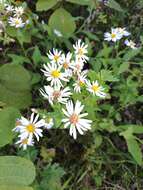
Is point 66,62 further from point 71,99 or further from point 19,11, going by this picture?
point 19,11

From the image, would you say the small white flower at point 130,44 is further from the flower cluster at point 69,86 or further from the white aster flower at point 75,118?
the white aster flower at point 75,118

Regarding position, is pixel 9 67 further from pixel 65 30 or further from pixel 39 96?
pixel 65 30

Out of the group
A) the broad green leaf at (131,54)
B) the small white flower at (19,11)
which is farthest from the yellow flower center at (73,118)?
the small white flower at (19,11)

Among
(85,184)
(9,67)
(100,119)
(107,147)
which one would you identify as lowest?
(85,184)

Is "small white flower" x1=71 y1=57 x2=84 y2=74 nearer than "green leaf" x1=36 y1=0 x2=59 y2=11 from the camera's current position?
Yes

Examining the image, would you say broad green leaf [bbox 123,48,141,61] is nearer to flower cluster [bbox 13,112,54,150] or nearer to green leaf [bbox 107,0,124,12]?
green leaf [bbox 107,0,124,12]

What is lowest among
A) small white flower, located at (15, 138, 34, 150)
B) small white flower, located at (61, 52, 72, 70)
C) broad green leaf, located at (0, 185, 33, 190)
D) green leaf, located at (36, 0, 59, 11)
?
broad green leaf, located at (0, 185, 33, 190)

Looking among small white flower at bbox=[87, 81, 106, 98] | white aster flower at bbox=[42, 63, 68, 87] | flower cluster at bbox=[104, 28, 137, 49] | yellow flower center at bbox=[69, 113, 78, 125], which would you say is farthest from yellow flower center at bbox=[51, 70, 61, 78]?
flower cluster at bbox=[104, 28, 137, 49]

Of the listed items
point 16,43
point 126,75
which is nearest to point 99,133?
point 126,75
